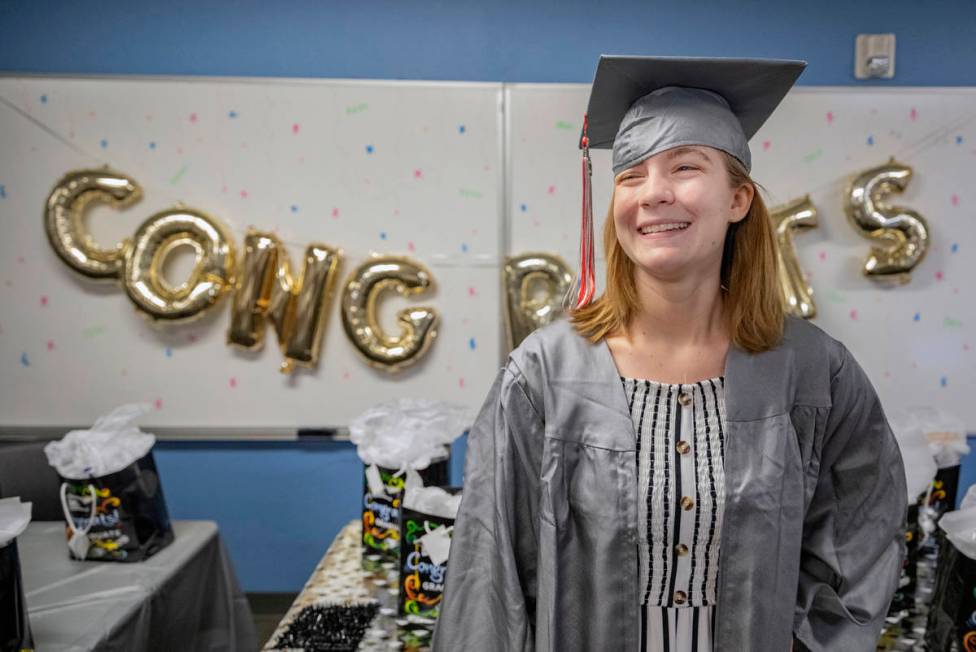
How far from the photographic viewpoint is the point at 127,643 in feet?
4.43

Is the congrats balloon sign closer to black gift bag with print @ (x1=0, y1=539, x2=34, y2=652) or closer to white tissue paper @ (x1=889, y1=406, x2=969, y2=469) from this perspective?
black gift bag with print @ (x1=0, y1=539, x2=34, y2=652)

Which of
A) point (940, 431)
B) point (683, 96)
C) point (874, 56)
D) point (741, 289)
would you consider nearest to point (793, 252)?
point (874, 56)

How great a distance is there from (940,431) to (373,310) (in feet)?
5.67

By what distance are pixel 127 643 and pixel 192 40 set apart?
199 centimetres

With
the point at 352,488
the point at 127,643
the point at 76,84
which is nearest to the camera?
the point at 127,643

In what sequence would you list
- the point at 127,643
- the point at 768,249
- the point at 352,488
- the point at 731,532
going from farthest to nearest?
the point at 352,488 → the point at 127,643 → the point at 768,249 → the point at 731,532

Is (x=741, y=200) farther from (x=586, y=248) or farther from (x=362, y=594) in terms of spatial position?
(x=362, y=594)

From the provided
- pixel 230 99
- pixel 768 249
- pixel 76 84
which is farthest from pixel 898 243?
pixel 76 84

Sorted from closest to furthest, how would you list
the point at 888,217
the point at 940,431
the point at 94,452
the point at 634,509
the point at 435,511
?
the point at 634,509 → the point at 435,511 → the point at 940,431 → the point at 94,452 → the point at 888,217

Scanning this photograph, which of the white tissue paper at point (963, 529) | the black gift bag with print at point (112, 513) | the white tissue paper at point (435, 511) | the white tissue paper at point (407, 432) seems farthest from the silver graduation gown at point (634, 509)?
the black gift bag with print at point (112, 513)

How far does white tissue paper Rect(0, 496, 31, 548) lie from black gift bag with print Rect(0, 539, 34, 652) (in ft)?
0.06

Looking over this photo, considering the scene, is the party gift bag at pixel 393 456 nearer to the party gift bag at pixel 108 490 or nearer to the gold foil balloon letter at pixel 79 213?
the party gift bag at pixel 108 490

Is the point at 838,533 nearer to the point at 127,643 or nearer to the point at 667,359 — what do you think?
the point at 667,359

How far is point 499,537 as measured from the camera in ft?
3.23
